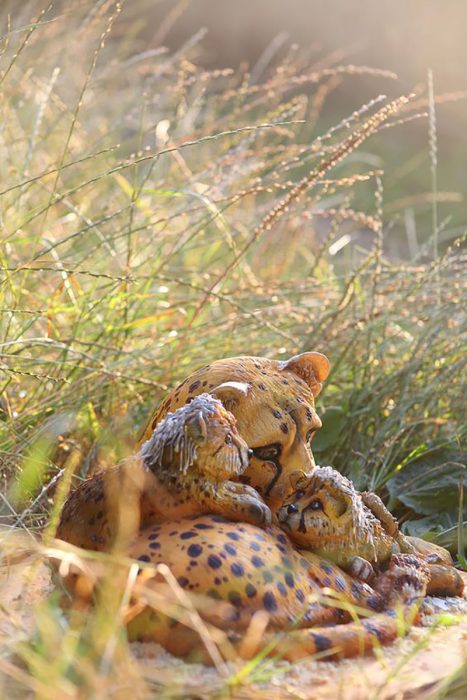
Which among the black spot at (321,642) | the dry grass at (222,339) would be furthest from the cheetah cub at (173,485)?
the dry grass at (222,339)

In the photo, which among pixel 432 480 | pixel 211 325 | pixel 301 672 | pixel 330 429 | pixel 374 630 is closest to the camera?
pixel 301 672

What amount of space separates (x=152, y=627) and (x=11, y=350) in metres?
1.25

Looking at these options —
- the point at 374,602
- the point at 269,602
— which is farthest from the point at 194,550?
the point at 374,602

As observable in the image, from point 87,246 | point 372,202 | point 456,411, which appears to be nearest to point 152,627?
point 456,411

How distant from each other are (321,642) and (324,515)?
27 cm

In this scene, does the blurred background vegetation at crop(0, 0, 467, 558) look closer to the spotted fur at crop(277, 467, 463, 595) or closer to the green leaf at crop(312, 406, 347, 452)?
the green leaf at crop(312, 406, 347, 452)

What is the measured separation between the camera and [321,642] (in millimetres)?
1430

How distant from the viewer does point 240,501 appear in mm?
1557

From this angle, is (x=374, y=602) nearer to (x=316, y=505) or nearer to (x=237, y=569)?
(x=316, y=505)

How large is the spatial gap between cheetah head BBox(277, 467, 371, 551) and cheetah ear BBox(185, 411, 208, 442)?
0.26 meters

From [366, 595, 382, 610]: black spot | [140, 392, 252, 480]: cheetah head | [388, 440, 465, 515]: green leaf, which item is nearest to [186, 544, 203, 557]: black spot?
[140, 392, 252, 480]: cheetah head

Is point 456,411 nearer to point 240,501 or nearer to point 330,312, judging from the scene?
point 330,312

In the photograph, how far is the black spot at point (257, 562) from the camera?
58.3 inches

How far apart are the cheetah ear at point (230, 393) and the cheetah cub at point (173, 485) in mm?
40
